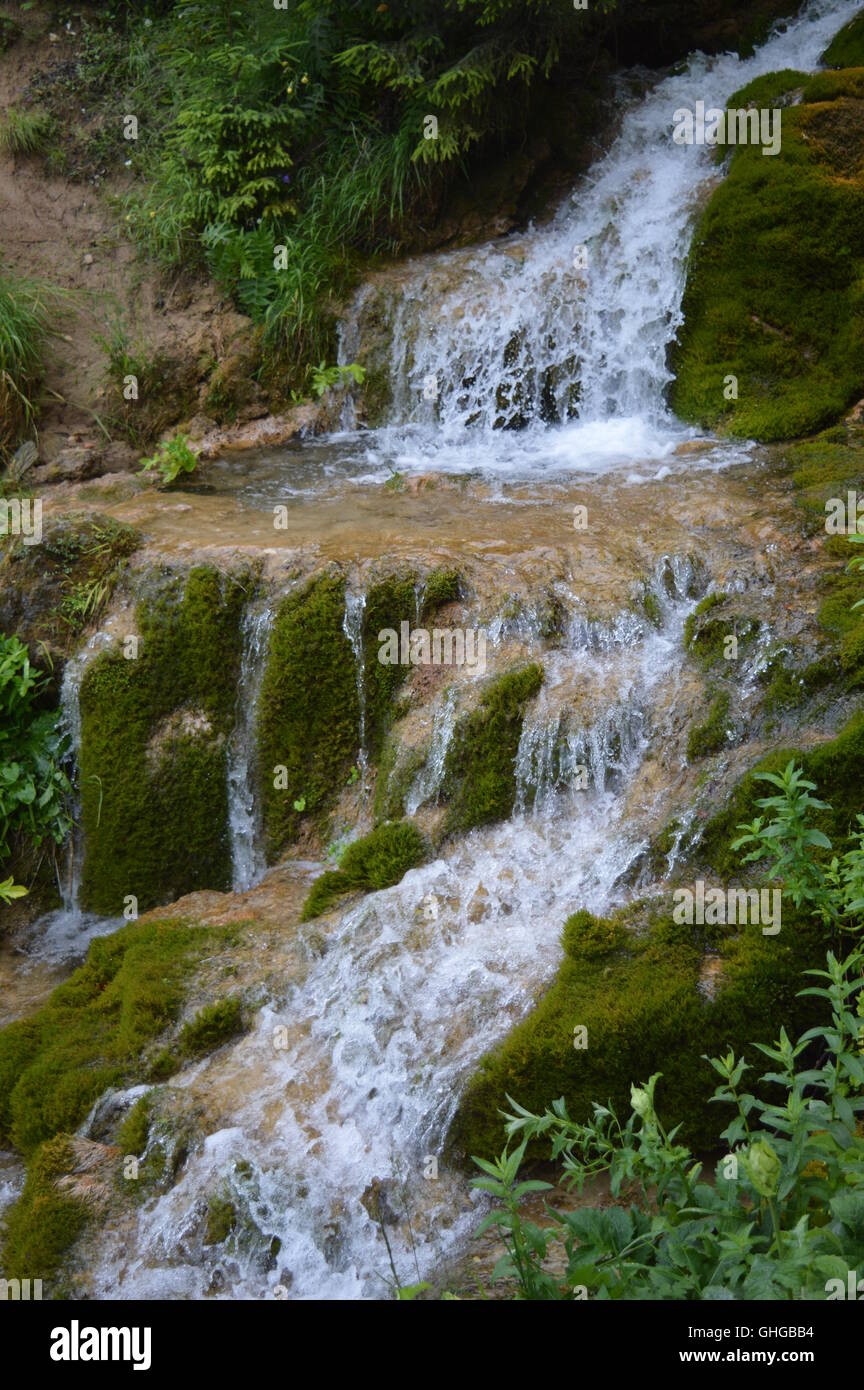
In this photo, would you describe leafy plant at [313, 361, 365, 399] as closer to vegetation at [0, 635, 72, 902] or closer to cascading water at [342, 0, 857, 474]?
cascading water at [342, 0, 857, 474]

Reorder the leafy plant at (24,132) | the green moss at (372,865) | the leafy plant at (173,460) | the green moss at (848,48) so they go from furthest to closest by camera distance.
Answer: the leafy plant at (24,132) → the green moss at (848,48) → the leafy plant at (173,460) → the green moss at (372,865)

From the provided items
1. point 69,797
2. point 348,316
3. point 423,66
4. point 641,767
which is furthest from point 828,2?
point 69,797

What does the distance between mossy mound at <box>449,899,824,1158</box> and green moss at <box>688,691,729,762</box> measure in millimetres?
1041

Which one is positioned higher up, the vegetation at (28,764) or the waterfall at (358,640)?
the waterfall at (358,640)

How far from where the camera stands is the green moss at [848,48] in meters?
9.76

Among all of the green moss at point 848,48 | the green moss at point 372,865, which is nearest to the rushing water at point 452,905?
the green moss at point 372,865

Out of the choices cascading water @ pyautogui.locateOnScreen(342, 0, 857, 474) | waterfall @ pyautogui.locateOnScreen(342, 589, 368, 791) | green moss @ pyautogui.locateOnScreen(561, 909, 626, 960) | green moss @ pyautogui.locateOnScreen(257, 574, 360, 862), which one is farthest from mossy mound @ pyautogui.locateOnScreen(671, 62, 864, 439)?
green moss @ pyautogui.locateOnScreen(561, 909, 626, 960)

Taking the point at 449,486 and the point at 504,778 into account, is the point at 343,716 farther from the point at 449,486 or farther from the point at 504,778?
the point at 449,486

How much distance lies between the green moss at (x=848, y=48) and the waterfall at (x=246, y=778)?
23.2ft

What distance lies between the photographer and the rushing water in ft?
14.3

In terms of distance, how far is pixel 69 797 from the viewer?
6926 millimetres

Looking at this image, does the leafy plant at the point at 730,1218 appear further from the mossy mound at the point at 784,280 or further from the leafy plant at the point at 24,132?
the leafy plant at the point at 24,132

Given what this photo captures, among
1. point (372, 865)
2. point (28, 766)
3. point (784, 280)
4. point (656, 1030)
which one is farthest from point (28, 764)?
point (784, 280)

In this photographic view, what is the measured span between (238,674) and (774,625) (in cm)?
290
